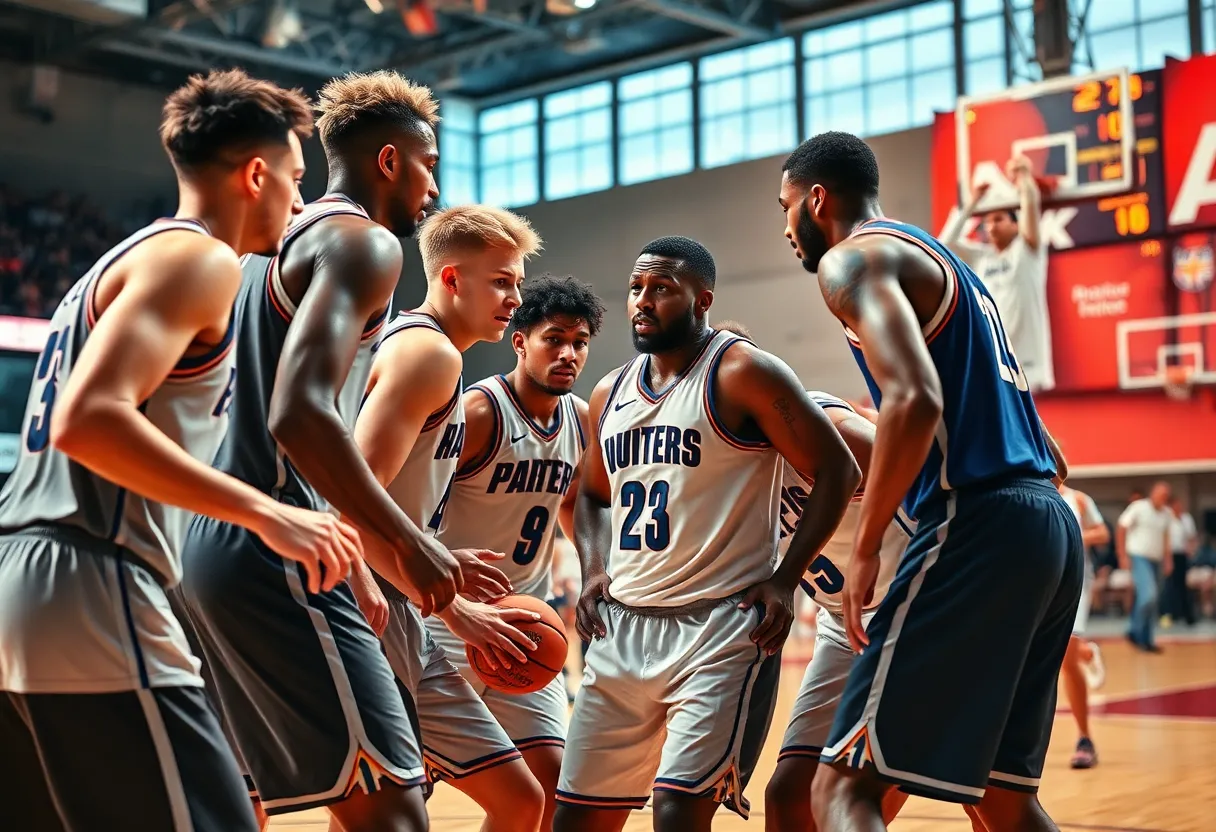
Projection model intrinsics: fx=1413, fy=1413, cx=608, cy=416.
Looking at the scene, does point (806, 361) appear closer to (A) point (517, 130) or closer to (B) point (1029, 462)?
(A) point (517, 130)

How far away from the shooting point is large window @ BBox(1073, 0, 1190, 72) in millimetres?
17297

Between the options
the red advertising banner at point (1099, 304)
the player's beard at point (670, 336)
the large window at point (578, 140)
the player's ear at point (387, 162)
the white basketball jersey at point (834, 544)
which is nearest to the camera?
the player's ear at point (387, 162)

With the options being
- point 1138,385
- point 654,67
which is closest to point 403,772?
point 1138,385

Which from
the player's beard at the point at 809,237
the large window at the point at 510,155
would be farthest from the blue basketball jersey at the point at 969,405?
the large window at the point at 510,155

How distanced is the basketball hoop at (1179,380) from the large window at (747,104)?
23.8ft

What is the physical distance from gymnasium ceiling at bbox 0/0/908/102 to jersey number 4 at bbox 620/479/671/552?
15545mm

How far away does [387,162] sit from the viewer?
340 centimetres

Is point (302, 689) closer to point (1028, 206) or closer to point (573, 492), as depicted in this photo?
point (573, 492)

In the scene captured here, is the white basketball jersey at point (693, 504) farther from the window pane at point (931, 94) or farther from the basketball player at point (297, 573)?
the window pane at point (931, 94)

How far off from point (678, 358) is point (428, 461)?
0.78 meters

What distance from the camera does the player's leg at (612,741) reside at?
3816 mm

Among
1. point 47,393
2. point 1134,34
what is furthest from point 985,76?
point 47,393

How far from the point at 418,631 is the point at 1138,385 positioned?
12858mm

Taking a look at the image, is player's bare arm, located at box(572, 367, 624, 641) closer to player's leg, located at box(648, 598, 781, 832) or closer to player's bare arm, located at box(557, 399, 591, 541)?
player's bare arm, located at box(557, 399, 591, 541)
